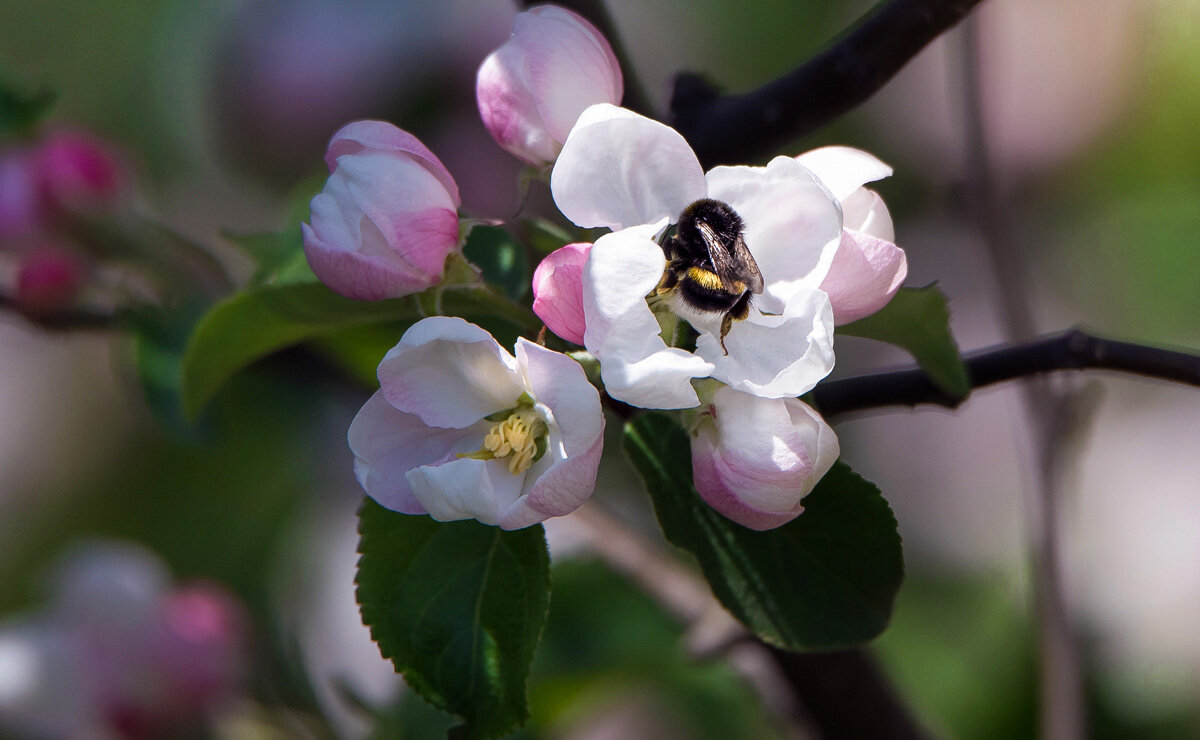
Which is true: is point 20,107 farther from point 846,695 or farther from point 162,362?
point 846,695

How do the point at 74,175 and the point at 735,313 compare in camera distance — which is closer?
the point at 735,313

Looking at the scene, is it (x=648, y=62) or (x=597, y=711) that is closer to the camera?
(x=597, y=711)

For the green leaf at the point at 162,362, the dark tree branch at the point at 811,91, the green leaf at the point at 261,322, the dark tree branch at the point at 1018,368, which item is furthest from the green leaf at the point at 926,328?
the green leaf at the point at 162,362

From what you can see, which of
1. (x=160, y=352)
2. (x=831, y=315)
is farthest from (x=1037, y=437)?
(x=160, y=352)

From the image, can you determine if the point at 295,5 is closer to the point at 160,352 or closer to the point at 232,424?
the point at 232,424

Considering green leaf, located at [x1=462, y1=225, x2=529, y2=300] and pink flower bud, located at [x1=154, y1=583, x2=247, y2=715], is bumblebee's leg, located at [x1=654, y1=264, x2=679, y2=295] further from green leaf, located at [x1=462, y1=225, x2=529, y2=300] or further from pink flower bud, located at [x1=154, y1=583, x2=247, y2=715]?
pink flower bud, located at [x1=154, y1=583, x2=247, y2=715]

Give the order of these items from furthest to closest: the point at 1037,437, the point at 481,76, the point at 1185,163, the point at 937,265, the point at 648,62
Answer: the point at 648,62, the point at 937,265, the point at 1185,163, the point at 1037,437, the point at 481,76

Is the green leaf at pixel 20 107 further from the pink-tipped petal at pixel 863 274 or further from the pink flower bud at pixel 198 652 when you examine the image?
the pink-tipped petal at pixel 863 274

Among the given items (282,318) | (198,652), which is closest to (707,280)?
(282,318)
